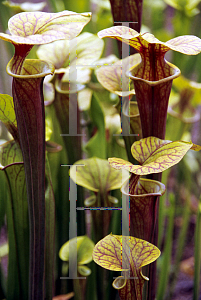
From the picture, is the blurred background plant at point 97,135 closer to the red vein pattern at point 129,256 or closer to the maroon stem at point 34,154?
the maroon stem at point 34,154

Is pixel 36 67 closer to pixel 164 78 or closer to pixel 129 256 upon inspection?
pixel 164 78

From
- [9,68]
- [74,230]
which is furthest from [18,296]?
[9,68]

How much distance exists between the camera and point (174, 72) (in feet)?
1.19

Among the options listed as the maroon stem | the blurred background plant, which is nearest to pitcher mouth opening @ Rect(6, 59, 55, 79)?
the maroon stem

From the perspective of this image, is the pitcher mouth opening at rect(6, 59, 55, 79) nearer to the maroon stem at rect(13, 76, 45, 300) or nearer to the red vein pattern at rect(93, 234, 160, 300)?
the maroon stem at rect(13, 76, 45, 300)

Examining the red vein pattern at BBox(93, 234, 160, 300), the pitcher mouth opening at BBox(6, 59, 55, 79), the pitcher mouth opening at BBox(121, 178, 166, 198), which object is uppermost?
the pitcher mouth opening at BBox(6, 59, 55, 79)

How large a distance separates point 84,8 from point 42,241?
1.94 feet

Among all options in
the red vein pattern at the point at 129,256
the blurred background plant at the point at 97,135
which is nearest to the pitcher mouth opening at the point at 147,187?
the red vein pattern at the point at 129,256

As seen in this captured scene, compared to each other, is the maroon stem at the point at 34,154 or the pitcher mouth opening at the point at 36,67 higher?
the pitcher mouth opening at the point at 36,67

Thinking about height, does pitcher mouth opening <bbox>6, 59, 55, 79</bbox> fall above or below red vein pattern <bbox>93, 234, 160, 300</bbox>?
above

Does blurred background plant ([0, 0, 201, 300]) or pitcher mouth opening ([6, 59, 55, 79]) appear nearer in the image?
pitcher mouth opening ([6, 59, 55, 79])

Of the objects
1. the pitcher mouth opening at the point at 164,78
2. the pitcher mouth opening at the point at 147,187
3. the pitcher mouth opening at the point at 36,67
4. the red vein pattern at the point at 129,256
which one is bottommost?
the red vein pattern at the point at 129,256

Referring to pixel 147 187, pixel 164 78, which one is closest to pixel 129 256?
pixel 147 187

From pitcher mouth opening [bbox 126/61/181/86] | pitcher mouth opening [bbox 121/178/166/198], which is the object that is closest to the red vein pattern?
pitcher mouth opening [bbox 121/178/166/198]
